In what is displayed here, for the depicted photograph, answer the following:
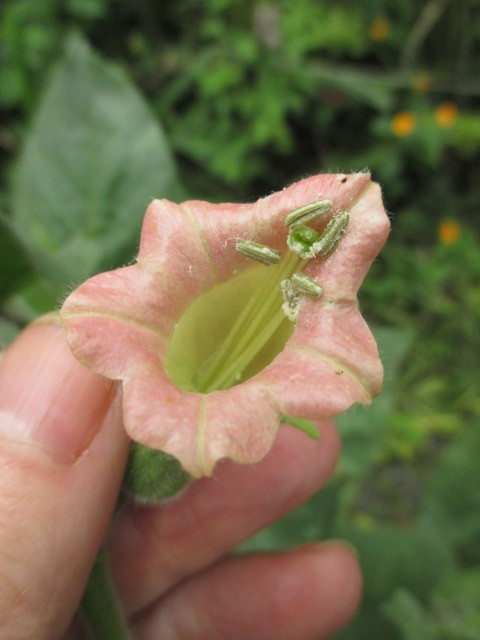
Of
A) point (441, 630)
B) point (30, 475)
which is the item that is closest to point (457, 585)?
point (441, 630)

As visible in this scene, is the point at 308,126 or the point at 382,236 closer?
the point at 382,236

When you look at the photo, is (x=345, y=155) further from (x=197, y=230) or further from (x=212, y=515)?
(x=197, y=230)

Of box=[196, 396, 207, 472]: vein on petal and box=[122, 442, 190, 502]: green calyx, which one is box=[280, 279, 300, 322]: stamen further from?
box=[122, 442, 190, 502]: green calyx

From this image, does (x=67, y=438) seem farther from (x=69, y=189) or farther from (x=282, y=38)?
(x=282, y=38)

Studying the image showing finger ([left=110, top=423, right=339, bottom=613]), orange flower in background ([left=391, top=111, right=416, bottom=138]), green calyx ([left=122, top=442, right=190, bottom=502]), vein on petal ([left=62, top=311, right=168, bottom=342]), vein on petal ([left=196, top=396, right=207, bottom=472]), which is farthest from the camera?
orange flower in background ([left=391, top=111, right=416, bottom=138])

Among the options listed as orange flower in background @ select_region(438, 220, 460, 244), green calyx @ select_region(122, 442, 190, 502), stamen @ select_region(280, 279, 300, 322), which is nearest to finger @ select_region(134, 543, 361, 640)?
green calyx @ select_region(122, 442, 190, 502)

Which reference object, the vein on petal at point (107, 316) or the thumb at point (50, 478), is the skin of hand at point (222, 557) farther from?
the vein on petal at point (107, 316)
